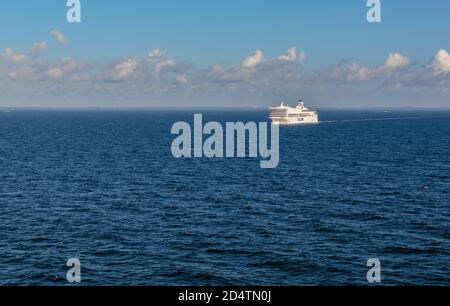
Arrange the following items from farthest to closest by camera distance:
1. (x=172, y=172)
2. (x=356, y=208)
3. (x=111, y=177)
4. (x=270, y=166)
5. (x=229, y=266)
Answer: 1. (x=270, y=166)
2. (x=172, y=172)
3. (x=111, y=177)
4. (x=356, y=208)
5. (x=229, y=266)

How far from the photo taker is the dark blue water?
156 feet

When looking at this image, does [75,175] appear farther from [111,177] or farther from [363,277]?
[363,277]

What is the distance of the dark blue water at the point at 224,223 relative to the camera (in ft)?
156

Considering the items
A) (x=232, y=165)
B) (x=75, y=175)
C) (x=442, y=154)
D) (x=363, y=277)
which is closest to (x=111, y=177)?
(x=75, y=175)

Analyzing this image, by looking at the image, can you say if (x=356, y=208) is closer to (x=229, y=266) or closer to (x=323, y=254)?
(x=323, y=254)

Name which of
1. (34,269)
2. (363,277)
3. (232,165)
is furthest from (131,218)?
(232,165)

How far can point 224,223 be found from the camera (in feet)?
213

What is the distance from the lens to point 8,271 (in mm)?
47375

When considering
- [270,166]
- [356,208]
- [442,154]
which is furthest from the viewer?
[442,154]

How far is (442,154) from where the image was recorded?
13975cm

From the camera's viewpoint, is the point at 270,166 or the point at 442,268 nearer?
the point at 442,268

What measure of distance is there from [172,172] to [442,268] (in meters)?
72.4

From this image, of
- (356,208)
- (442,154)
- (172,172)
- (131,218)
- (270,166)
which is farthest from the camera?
(442,154)

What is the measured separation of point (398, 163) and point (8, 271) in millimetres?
103859
